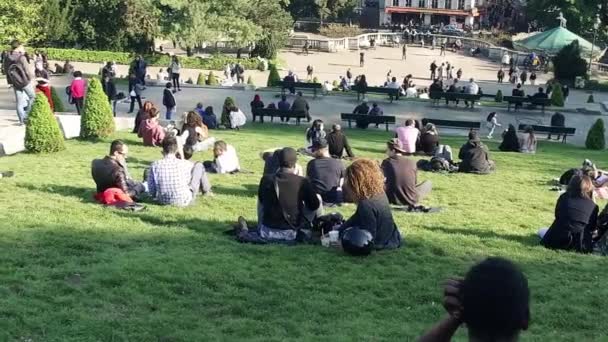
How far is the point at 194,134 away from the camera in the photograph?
15906 mm

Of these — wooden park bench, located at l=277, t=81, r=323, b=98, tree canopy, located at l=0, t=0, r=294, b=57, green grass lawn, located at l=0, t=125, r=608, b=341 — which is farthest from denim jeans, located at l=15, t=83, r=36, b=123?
tree canopy, located at l=0, t=0, r=294, b=57

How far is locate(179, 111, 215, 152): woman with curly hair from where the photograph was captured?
15.7m

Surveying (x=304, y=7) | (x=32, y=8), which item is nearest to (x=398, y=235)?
(x=32, y=8)

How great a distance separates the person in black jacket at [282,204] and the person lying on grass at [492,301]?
620 centimetres

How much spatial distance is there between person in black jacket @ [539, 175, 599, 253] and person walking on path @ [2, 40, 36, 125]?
35.0 ft

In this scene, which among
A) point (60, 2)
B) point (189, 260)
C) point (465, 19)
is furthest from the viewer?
point (465, 19)

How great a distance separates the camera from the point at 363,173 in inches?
327

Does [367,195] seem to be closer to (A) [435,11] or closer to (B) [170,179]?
(B) [170,179]

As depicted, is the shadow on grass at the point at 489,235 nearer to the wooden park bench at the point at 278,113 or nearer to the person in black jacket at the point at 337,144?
the person in black jacket at the point at 337,144

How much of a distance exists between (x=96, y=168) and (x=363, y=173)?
4160 mm

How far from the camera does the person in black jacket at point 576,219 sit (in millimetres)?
8992

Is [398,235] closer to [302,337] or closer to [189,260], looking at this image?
[189,260]

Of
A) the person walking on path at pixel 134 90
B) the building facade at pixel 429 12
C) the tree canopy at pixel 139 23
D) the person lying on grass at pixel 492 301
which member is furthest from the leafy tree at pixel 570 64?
the building facade at pixel 429 12

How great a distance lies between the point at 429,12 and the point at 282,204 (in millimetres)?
91489
